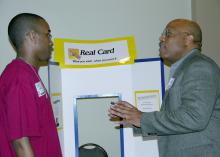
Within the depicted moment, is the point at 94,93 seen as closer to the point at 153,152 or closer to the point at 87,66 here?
the point at 87,66

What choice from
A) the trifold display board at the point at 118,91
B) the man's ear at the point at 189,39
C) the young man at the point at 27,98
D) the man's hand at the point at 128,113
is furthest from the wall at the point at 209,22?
the young man at the point at 27,98

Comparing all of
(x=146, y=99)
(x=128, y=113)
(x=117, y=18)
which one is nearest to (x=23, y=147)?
(x=128, y=113)

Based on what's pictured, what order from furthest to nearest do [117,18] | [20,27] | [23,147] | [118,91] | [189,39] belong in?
[117,18]
[118,91]
[189,39]
[20,27]
[23,147]

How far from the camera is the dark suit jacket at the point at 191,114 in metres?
1.57

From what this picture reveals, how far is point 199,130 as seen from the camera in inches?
63.8

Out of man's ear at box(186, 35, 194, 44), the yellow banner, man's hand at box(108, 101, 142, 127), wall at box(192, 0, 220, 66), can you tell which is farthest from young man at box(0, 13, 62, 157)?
wall at box(192, 0, 220, 66)

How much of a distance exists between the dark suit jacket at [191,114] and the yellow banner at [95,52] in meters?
0.73

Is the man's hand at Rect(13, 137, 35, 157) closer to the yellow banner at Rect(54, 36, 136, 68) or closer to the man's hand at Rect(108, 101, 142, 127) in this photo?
the man's hand at Rect(108, 101, 142, 127)

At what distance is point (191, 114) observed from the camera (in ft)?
5.15

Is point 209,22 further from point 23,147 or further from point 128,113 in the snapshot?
point 23,147

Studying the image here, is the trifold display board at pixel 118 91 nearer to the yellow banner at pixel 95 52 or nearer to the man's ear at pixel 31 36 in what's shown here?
the yellow banner at pixel 95 52

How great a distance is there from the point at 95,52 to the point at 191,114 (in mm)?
1122

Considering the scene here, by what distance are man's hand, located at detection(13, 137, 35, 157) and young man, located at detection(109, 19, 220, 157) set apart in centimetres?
53

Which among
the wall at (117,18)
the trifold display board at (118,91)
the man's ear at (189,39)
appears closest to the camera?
the man's ear at (189,39)
